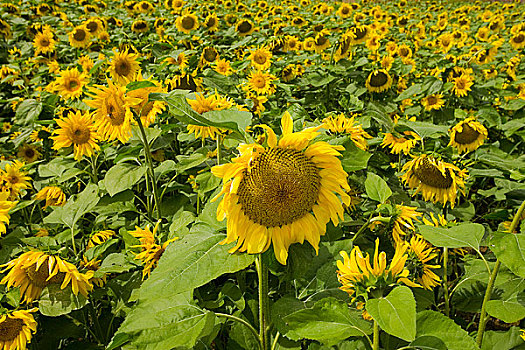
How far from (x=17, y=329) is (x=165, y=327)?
0.74 meters

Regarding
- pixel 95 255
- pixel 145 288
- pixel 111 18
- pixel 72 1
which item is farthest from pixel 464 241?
pixel 72 1

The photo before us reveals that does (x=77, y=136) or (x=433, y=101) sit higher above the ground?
(x=77, y=136)

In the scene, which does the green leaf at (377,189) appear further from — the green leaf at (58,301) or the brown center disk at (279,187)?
the green leaf at (58,301)

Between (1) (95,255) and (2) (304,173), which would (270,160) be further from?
(1) (95,255)

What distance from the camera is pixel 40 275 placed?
4.85 feet

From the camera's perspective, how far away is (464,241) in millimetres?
1248

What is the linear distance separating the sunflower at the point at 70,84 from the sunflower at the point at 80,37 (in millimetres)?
1884

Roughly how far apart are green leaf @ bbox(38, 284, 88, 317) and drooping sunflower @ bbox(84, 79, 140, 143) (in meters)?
0.68

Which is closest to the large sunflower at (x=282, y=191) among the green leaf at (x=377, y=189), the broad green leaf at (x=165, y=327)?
the broad green leaf at (x=165, y=327)

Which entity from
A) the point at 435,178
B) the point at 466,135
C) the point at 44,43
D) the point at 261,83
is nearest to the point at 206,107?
the point at 435,178

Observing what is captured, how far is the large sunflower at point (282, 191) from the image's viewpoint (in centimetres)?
90

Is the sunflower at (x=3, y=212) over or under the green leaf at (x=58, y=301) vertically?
over

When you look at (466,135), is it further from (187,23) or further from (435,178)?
(187,23)

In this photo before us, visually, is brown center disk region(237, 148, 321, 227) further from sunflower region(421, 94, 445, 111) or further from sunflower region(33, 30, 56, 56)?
sunflower region(33, 30, 56, 56)
